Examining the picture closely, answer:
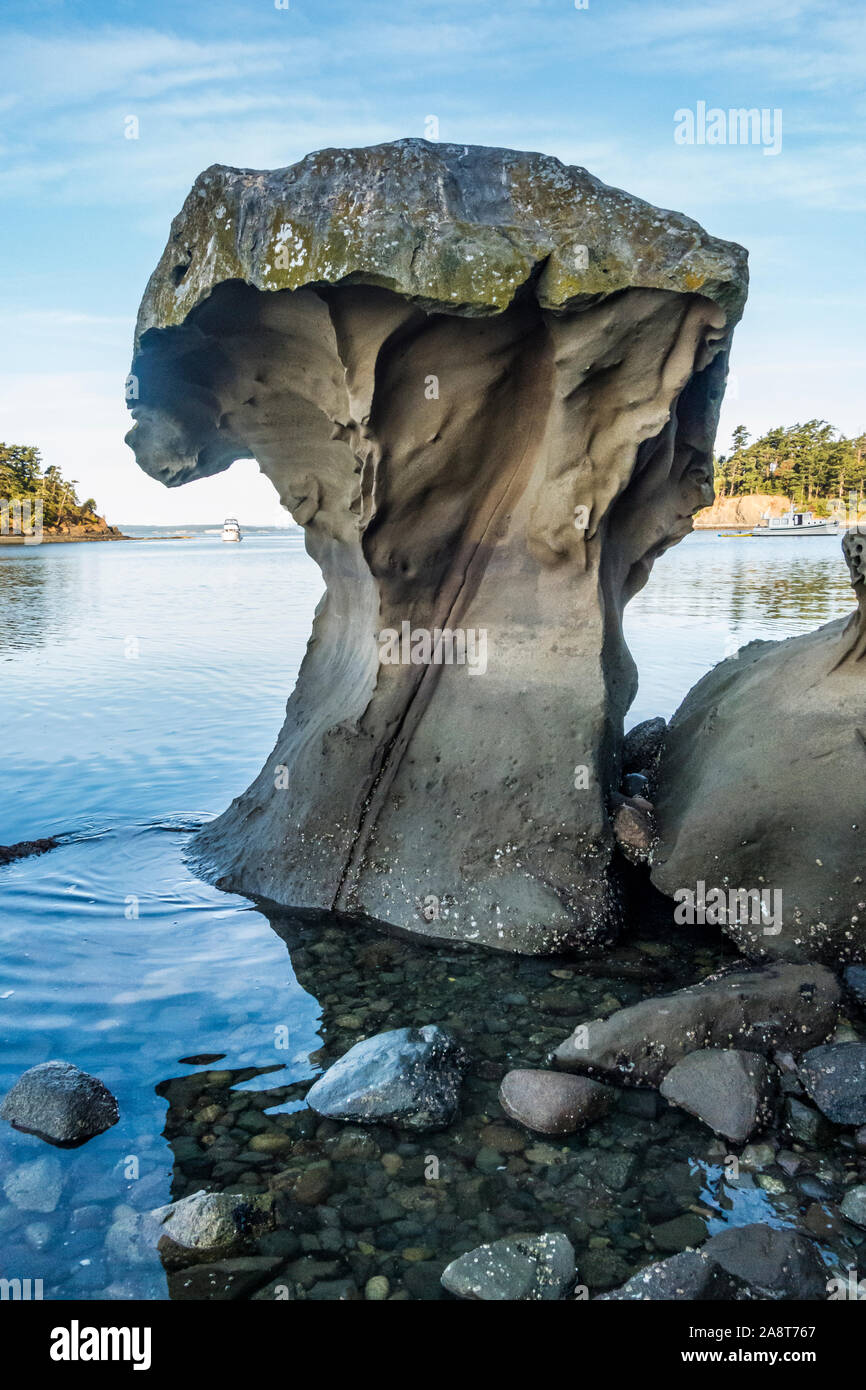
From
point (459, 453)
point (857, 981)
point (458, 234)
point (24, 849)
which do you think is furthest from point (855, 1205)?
point (24, 849)

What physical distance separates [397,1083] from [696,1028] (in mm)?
1251

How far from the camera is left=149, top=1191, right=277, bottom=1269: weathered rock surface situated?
10.0 ft

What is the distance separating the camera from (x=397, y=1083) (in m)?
3.75

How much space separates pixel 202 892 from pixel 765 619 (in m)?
15.0

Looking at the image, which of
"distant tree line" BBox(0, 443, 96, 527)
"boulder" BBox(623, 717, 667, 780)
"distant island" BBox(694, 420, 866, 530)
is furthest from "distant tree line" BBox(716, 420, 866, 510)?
"boulder" BBox(623, 717, 667, 780)

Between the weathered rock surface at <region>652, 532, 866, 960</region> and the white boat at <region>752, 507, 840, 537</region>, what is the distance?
62.8 metres

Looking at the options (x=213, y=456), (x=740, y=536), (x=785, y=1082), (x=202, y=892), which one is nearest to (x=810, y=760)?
(x=785, y=1082)

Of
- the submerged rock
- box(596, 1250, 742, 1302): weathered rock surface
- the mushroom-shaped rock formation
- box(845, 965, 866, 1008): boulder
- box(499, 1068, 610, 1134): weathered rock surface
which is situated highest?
the mushroom-shaped rock formation

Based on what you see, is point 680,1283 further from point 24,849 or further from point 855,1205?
point 24,849

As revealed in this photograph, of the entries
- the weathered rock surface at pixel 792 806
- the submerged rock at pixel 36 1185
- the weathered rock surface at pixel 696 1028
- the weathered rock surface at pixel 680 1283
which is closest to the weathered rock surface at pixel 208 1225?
the submerged rock at pixel 36 1185

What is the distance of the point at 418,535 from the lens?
5.79 metres

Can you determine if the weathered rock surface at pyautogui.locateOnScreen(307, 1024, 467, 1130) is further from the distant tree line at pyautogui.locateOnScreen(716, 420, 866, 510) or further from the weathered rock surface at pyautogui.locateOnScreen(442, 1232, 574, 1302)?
the distant tree line at pyautogui.locateOnScreen(716, 420, 866, 510)

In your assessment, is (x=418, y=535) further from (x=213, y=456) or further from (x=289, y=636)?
(x=289, y=636)

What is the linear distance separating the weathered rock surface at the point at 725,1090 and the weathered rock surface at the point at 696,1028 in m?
0.11
